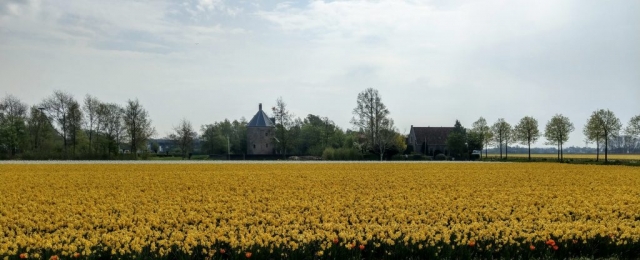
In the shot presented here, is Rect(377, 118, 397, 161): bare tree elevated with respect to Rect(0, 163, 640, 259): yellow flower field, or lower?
elevated

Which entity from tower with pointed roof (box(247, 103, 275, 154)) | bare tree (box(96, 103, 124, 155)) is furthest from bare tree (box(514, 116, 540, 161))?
bare tree (box(96, 103, 124, 155))

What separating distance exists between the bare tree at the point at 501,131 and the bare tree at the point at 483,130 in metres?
0.84

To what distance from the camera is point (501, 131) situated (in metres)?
84.4

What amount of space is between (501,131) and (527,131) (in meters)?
8.30

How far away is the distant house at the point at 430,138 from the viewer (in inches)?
3999

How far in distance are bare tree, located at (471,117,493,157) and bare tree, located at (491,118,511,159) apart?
0.84 m

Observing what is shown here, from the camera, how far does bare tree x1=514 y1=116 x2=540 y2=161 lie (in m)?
75.9

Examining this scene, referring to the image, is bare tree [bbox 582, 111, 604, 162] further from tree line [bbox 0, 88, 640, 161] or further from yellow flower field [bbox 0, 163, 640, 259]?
yellow flower field [bbox 0, 163, 640, 259]

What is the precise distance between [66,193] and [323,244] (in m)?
12.9

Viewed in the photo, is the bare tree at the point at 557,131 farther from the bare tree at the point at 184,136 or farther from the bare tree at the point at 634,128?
the bare tree at the point at 184,136

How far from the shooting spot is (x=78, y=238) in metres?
9.45

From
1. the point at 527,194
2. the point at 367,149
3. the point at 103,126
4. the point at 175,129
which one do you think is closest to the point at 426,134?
the point at 367,149

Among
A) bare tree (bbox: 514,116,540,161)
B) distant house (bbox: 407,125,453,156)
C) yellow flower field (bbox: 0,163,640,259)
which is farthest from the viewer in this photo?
distant house (bbox: 407,125,453,156)

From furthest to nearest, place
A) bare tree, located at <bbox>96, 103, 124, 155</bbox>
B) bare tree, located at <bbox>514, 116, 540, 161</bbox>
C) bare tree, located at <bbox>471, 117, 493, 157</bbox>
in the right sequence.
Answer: bare tree, located at <bbox>471, 117, 493, 157</bbox>
bare tree, located at <bbox>514, 116, 540, 161</bbox>
bare tree, located at <bbox>96, 103, 124, 155</bbox>
